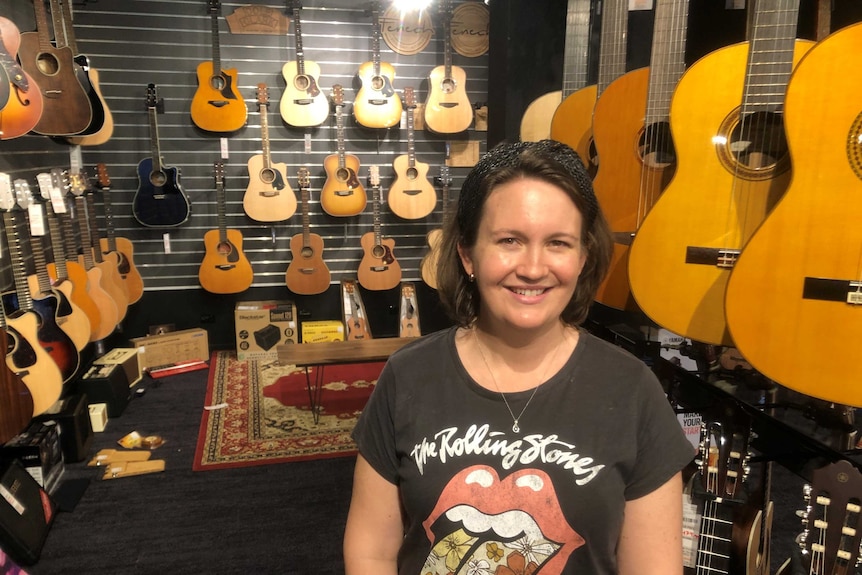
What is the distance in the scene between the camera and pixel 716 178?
60.0 inches

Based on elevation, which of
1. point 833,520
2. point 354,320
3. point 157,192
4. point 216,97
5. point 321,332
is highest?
point 216,97

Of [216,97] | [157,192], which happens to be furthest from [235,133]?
[157,192]

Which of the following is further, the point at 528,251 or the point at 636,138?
the point at 636,138

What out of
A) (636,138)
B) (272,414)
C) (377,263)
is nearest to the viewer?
(636,138)

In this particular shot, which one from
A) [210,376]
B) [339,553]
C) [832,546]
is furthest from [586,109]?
[210,376]

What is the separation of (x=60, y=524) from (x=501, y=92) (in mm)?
2959

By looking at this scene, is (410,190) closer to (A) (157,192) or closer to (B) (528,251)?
(A) (157,192)

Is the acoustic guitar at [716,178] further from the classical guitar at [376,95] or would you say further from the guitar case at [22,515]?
the classical guitar at [376,95]

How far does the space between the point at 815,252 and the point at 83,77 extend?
3.75 meters

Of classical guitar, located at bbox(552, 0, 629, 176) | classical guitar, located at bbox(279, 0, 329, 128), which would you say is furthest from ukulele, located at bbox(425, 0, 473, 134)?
classical guitar, located at bbox(552, 0, 629, 176)

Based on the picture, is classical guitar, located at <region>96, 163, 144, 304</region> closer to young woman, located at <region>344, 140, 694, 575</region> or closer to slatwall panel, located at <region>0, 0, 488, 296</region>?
slatwall panel, located at <region>0, 0, 488, 296</region>

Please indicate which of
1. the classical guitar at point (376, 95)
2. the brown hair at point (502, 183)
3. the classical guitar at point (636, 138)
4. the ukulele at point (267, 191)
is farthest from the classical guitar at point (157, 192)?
the brown hair at point (502, 183)

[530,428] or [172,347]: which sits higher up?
[530,428]

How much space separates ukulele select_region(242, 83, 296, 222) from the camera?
14.3 feet
